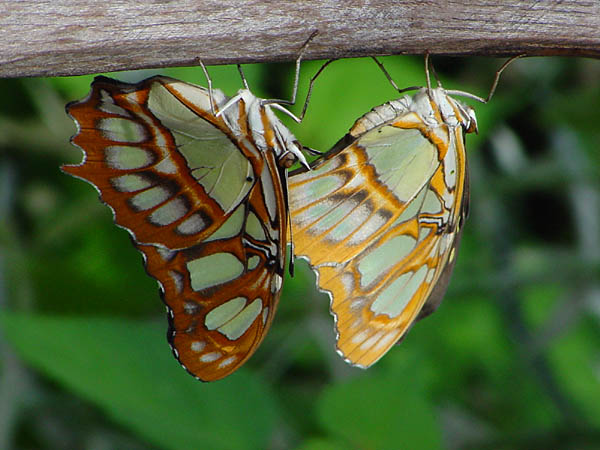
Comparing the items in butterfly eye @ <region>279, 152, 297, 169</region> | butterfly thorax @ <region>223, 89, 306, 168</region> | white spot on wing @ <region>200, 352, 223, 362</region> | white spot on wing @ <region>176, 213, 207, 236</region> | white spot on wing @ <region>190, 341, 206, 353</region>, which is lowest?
white spot on wing @ <region>200, 352, 223, 362</region>

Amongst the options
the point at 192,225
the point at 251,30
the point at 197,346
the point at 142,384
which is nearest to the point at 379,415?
the point at 142,384

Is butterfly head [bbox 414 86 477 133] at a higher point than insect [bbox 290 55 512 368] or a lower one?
higher

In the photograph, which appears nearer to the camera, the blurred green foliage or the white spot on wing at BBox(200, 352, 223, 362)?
the white spot on wing at BBox(200, 352, 223, 362)

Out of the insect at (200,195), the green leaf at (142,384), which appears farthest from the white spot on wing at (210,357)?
the green leaf at (142,384)

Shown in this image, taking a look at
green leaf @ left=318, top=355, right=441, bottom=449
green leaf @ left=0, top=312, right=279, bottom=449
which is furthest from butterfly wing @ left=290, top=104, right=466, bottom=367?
green leaf @ left=0, top=312, right=279, bottom=449

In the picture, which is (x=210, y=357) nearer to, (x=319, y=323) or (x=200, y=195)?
(x=200, y=195)

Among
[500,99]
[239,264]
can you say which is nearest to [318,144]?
[500,99]

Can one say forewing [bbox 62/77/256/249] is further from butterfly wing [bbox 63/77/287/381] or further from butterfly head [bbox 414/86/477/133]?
butterfly head [bbox 414/86/477/133]
